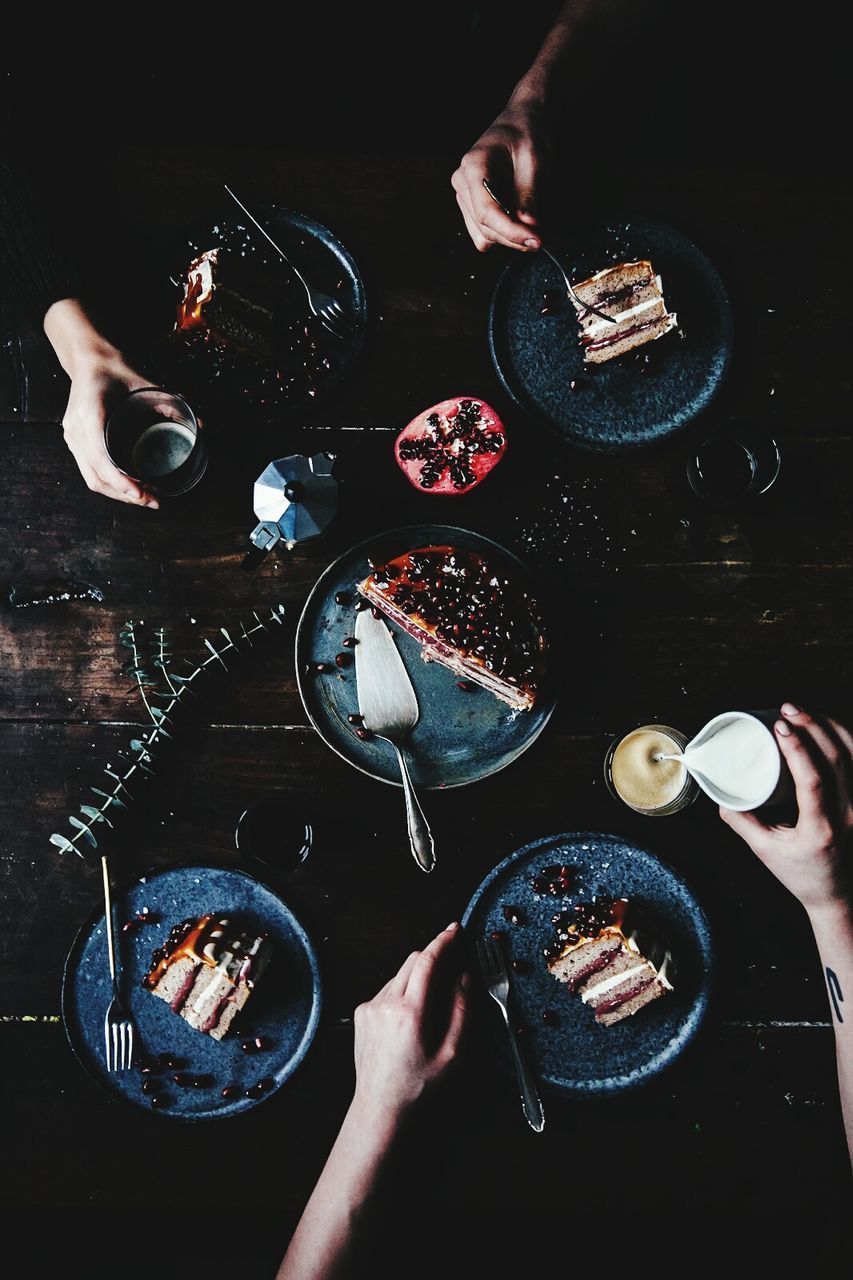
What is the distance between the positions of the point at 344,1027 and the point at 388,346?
73.3 inches

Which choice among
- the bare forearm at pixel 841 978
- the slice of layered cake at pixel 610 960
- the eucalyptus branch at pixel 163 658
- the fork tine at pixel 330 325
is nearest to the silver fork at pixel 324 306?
the fork tine at pixel 330 325

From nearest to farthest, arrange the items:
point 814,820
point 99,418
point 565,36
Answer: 1. point 814,820
2. point 99,418
3. point 565,36

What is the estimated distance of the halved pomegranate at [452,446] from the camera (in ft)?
7.13

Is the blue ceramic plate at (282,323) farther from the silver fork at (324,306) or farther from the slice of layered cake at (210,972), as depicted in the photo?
the slice of layered cake at (210,972)

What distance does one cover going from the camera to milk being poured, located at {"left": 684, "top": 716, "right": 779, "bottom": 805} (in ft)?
6.27

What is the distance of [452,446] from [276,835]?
1.16 m

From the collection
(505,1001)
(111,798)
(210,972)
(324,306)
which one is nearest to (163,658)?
(111,798)

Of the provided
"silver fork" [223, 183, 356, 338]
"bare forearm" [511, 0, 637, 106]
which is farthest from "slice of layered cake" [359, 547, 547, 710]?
"bare forearm" [511, 0, 637, 106]

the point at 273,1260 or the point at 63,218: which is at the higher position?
the point at 63,218

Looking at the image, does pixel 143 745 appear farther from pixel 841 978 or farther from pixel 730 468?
pixel 841 978

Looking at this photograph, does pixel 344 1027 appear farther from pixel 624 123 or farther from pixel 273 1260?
pixel 624 123

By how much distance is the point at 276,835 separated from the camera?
2137 millimetres

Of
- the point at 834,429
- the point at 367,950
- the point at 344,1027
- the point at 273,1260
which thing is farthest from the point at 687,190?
the point at 273,1260

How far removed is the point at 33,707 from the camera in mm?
2195
